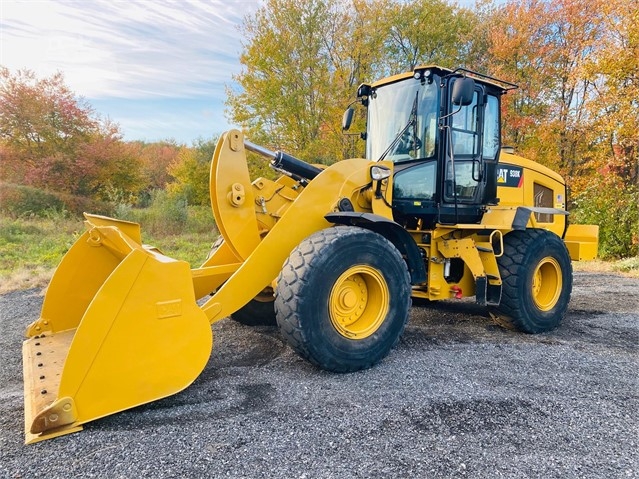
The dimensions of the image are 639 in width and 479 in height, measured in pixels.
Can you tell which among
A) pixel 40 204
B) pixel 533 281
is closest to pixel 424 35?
pixel 40 204

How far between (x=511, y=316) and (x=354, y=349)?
219 cm

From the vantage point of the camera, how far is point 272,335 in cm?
449

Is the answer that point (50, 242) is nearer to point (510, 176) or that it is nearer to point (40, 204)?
point (40, 204)

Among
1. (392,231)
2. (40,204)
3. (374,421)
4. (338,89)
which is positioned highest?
(338,89)

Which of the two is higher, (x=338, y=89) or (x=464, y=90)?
(x=338, y=89)

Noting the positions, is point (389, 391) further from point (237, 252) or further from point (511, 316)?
point (511, 316)

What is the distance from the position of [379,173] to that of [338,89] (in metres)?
14.1

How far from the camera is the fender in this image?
3.74 m

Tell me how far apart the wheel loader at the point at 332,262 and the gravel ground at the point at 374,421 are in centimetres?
21

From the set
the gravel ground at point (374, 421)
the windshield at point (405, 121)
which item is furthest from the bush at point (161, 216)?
the windshield at point (405, 121)

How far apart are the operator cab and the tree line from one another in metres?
10.2

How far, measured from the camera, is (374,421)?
110 inches

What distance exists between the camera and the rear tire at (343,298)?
3.28m

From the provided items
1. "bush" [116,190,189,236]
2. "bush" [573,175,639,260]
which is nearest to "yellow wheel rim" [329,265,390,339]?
"bush" [573,175,639,260]
